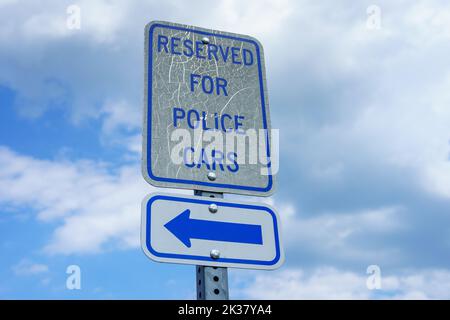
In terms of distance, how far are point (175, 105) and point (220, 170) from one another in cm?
39

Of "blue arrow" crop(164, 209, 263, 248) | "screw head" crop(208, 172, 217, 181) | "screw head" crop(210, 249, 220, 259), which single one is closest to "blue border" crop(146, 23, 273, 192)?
"screw head" crop(208, 172, 217, 181)

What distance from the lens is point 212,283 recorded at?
1.85 metres

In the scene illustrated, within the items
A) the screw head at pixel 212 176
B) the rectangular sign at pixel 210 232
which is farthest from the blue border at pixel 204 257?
the screw head at pixel 212 176

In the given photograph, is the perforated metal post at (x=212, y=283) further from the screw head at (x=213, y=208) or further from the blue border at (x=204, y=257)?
the screw head at (x=213, y=208)

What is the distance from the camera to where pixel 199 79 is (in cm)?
231

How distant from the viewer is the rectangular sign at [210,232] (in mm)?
1855

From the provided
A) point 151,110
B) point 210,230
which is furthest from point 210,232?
point 151,110

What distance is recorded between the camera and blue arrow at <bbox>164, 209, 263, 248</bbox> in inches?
74.4

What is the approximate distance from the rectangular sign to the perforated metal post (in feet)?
0.11

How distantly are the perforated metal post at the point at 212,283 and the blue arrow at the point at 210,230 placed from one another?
0.42 feet

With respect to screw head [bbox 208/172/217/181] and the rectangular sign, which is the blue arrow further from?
screw head [bbox 208/172/217/181]

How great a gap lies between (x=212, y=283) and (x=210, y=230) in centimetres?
22

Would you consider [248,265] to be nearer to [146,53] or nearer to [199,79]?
[199,79]
